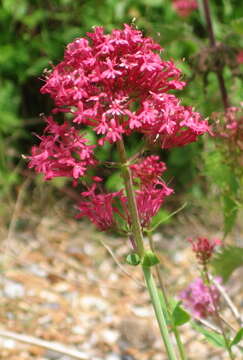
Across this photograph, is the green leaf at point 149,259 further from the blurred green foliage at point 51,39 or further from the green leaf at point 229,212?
the blurred green foliage at point 51,39

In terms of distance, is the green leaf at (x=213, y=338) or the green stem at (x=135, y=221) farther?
the green leaf at (x=213, y=338)

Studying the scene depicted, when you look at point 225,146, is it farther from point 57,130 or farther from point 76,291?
point 76,291

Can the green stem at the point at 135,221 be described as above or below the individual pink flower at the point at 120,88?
below

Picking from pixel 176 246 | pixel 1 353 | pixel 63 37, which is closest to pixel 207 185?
pixel 176 246

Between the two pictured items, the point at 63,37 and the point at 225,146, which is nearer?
the point at 225,146

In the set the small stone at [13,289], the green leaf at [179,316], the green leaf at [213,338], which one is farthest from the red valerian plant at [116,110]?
the small stone at [13,289]

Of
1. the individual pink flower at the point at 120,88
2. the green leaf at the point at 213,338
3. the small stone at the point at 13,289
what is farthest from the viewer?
the small stone at the point at 13,289

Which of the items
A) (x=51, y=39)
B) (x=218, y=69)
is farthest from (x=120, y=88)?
(x=51, y=39)
